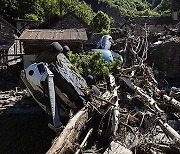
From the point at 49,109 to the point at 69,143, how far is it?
6.86ft

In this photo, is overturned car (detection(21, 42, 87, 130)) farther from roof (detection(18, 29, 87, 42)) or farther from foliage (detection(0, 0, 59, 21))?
foliage (detection(0, 0, 59, 21))

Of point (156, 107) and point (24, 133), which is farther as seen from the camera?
point (24, 133)

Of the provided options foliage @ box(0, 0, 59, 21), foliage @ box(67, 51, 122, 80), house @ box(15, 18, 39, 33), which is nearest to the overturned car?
foliage @ box(67, 51, 122, 80)

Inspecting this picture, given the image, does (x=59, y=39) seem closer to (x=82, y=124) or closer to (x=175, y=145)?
(x=82, y=124)

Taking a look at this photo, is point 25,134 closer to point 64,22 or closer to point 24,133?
point 24,133

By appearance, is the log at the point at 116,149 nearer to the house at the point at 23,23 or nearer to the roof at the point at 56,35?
the roof at the point at 56,35

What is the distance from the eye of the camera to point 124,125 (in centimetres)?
570

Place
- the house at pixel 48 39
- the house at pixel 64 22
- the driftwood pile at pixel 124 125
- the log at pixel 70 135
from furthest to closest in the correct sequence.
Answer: the house at pixel 64 22
the house at pixel 48 39
the driftwood pile at pixel 124 125
the log at pixel 70 135

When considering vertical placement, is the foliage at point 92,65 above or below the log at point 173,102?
above

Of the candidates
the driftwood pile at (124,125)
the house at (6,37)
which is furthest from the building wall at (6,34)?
the driftwood pile at (124,125)

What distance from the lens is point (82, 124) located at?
5.59 metres

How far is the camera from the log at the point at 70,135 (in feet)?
14.4

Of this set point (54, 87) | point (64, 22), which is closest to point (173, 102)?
point (54, 87)

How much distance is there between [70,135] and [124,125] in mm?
1238
